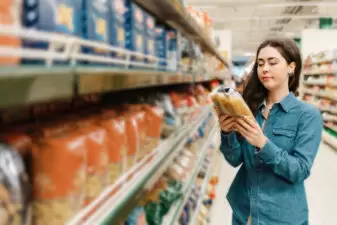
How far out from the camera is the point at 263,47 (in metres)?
1.87

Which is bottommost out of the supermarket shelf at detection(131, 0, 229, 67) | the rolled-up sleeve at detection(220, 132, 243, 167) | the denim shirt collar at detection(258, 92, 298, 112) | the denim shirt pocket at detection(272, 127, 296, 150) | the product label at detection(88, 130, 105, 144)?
the rolled-up sleeve at detection(220, 132, 243, 167)

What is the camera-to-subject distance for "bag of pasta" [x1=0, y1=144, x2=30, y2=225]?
66cm

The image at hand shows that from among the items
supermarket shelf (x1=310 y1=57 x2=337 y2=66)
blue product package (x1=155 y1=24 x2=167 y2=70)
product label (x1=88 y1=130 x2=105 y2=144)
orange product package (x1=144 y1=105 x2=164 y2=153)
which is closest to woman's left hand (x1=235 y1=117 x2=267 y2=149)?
orange product package (x1=144 y1=105 x2=164 y2=153)

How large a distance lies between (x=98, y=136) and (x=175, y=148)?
1002 millimetres

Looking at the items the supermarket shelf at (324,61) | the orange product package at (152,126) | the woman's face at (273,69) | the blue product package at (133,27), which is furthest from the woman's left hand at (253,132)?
the supermarket shelf at (324,61)

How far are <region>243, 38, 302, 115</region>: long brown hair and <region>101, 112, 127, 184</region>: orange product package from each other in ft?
3.11

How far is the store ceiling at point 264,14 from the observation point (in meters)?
10.6

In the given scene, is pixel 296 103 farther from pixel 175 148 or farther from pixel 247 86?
pixel 175 148

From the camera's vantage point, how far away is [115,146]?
3.76 feet

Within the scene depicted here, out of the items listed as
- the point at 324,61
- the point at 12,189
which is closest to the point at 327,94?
the point at 324,61

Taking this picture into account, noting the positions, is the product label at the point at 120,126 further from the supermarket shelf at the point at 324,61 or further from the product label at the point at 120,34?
the supermarket shelf at the point at 324,61

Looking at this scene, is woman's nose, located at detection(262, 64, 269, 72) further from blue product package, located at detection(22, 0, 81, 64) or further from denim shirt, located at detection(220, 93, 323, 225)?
blue product package, located at detection(22, 0, 81, 64)

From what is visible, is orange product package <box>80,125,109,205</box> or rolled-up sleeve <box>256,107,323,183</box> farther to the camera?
rolled-up sleeve <box>256,107,323,183</box>

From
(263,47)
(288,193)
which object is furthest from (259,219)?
(263,47)
